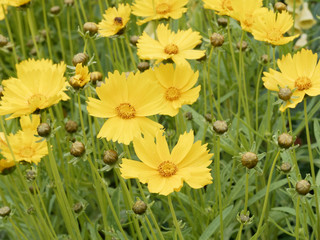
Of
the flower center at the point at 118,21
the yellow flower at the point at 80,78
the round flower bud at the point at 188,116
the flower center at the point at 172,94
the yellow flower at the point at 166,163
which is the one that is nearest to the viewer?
the yellow flower at the point at 166,163

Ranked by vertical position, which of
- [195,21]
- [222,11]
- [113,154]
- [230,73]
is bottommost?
[230,73]

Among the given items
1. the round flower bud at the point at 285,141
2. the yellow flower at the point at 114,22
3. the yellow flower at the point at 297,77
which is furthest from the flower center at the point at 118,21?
the round flower bud at the point at 285,141

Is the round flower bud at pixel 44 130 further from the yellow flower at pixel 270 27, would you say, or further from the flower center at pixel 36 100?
the yellow flower at pixel 270 27

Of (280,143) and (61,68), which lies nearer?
(280,143)

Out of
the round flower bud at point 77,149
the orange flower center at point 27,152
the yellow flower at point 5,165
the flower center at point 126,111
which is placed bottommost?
the yellow flower at point 5,165

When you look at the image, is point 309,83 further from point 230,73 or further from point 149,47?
point 230,73

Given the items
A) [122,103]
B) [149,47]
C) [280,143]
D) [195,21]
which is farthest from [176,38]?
[195,21]

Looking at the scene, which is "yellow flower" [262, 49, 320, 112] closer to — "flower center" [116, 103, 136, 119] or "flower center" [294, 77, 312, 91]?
"flower center" [294, 77, 312, 91]
